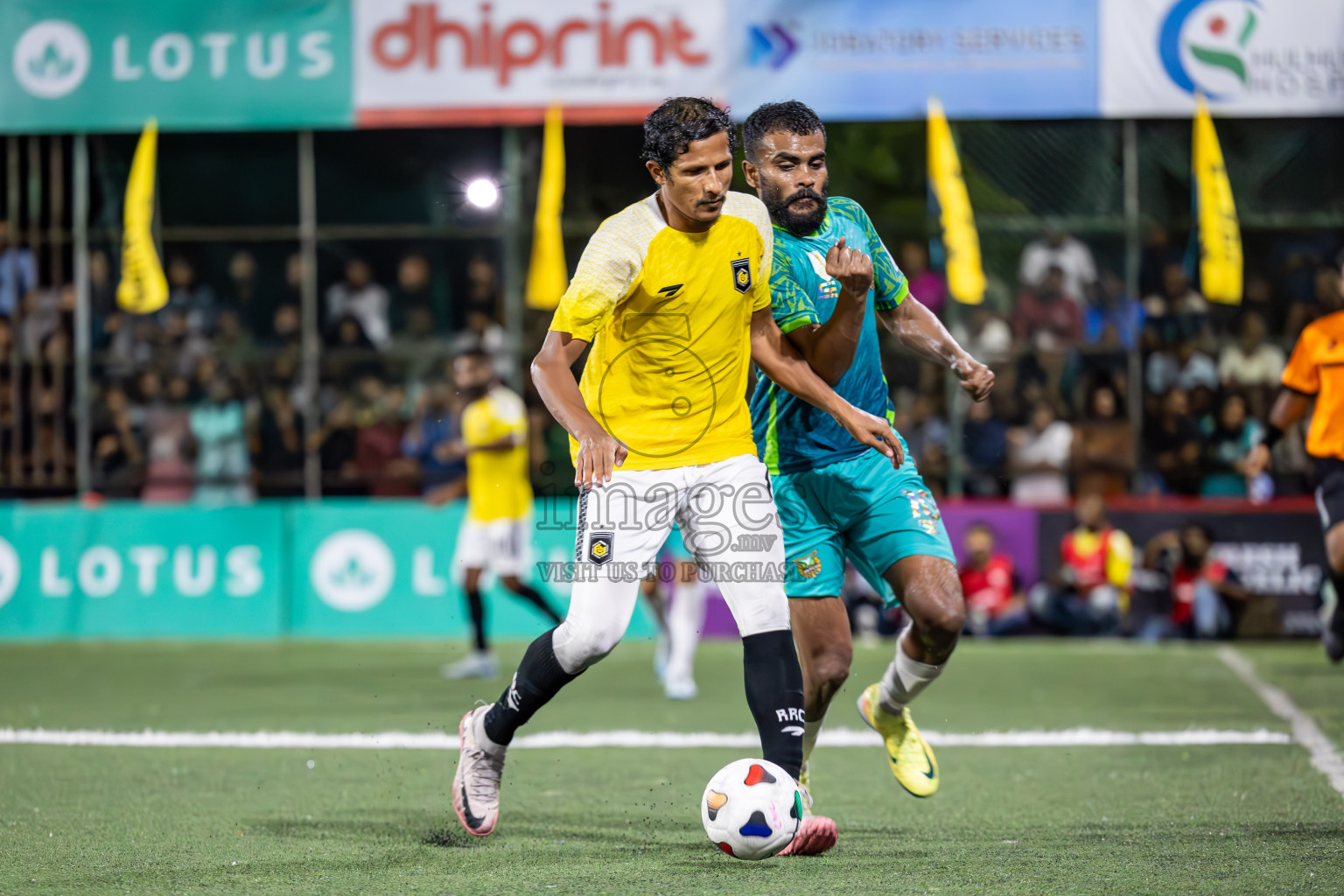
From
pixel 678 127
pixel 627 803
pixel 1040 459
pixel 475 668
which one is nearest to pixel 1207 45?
pixel 1040 459

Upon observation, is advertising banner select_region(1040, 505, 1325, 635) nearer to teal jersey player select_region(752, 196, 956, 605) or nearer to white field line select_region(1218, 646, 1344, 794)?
white field line select_region(1218, 646, 1344, 794)

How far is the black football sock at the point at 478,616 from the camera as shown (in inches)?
451

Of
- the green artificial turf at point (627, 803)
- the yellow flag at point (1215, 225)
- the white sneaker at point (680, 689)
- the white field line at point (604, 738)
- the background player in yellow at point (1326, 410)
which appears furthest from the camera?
the yellow flag at point (1215, 225)

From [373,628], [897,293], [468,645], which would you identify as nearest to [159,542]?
[373,628]

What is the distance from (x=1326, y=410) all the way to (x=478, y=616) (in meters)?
5.58

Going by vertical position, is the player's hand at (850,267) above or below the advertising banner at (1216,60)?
below

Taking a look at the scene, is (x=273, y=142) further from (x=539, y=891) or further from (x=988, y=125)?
(x=539, y=891)

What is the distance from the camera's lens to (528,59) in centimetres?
1527

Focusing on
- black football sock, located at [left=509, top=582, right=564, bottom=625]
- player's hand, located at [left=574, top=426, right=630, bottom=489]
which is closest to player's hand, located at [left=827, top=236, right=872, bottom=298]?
player's hand, located at [left=574, top=426, right=630, bottom=489]

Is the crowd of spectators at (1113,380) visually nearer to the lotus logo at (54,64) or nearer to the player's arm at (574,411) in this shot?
the lotus logo at (54,64)

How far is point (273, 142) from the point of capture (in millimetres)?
17141

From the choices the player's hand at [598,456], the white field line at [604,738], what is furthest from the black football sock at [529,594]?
the player's hand at [598,456]

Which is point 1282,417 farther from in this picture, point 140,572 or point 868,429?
point 140,572

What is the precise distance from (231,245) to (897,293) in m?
12.1
